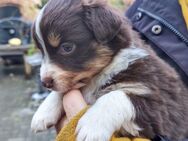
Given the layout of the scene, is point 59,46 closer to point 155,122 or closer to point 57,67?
point 57,67

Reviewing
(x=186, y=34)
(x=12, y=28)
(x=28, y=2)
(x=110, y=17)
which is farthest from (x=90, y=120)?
(x=28, y=2)

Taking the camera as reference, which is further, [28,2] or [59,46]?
[28,2]

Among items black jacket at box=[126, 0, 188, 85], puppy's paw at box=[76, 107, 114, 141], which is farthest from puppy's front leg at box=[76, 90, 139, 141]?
black jacket at box=[126, 0, 188, 85]

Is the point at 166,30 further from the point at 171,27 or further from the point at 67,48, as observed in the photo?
the point at 67,48

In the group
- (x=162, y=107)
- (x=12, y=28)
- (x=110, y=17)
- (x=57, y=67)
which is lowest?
(x=12, y=28)

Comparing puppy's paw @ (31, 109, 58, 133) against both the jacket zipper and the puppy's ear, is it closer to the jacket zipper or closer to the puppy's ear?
the puppy's ear

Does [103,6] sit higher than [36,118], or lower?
higher

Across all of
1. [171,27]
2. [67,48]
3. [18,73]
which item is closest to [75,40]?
[67,48]
